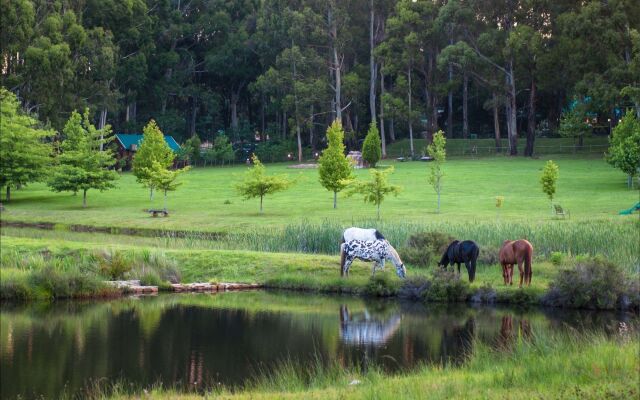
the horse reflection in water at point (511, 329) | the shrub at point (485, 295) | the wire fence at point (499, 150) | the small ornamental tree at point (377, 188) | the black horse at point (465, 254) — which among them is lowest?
the horse reflection in water at point (511, 329)

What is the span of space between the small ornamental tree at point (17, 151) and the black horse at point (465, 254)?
34680 mm

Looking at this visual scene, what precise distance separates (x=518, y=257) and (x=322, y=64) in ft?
208

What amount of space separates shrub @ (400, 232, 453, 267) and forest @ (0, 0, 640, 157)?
36.8 m

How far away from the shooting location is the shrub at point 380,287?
1136 inches

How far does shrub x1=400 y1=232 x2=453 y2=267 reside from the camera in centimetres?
3155

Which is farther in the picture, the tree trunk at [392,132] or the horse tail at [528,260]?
the tree trunk at [392,132]

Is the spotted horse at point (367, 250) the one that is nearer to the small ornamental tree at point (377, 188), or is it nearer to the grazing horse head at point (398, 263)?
the grazing horse head at point (398, 263)

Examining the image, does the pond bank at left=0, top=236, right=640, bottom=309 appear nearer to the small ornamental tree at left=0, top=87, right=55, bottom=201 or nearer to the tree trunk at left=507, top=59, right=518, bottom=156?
the small ornamental tree at left=0, top=87, right=55, bottom=201

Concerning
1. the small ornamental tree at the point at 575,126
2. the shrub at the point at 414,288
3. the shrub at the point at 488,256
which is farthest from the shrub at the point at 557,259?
the small ornamental tree at the point at 575,126

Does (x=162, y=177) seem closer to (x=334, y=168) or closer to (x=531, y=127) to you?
(x=334, y=168)

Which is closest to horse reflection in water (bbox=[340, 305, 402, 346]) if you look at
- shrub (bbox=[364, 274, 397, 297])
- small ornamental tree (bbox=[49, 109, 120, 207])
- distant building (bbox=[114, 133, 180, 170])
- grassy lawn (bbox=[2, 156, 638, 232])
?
shrub (bbox=[364, 274, 397, 297])

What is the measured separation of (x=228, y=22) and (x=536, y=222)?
→ 64.7 metres

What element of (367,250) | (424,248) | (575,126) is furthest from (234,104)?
(367,250)

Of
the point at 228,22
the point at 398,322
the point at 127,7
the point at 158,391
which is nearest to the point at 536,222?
the point at 398,322
